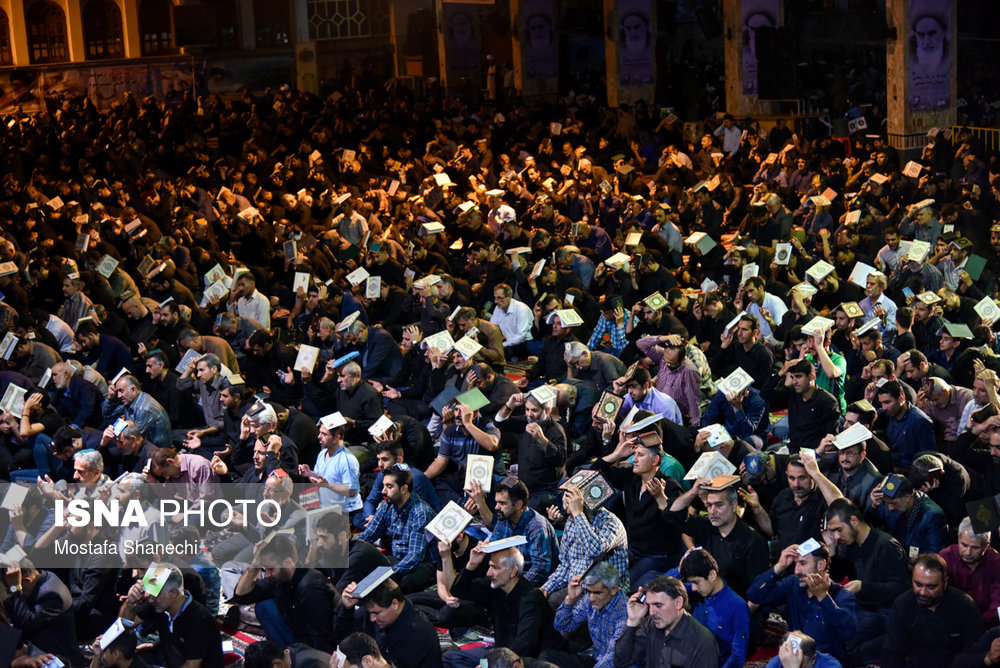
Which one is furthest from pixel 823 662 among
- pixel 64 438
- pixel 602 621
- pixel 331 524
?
pixel 64 438

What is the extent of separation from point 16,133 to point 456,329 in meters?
18.4

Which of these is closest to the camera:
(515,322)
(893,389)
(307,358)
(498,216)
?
(893,389)

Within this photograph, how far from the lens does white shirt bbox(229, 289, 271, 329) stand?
1347cm

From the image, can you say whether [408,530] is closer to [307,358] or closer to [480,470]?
[480,470]

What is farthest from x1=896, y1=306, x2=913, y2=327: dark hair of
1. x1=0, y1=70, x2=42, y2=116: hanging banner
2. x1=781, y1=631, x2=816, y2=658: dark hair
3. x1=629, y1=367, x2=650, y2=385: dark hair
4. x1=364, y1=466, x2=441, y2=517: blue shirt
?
x1=0, y1=70, x2=42, y2=116: hanging banner

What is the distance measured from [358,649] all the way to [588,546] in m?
1.72

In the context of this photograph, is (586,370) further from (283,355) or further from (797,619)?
(797,619)

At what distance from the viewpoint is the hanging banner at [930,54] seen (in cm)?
2075

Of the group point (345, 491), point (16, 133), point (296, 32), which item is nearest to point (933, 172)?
point (345, 491)

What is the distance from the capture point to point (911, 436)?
9.09 m

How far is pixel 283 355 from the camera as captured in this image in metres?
11.9

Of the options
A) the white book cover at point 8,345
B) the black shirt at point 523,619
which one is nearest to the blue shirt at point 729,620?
the black shirt at point 523,619

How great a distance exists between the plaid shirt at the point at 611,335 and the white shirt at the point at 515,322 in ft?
2.40

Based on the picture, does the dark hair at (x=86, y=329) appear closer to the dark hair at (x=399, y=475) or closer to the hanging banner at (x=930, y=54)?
the dark hair at (x=399, y=475)
